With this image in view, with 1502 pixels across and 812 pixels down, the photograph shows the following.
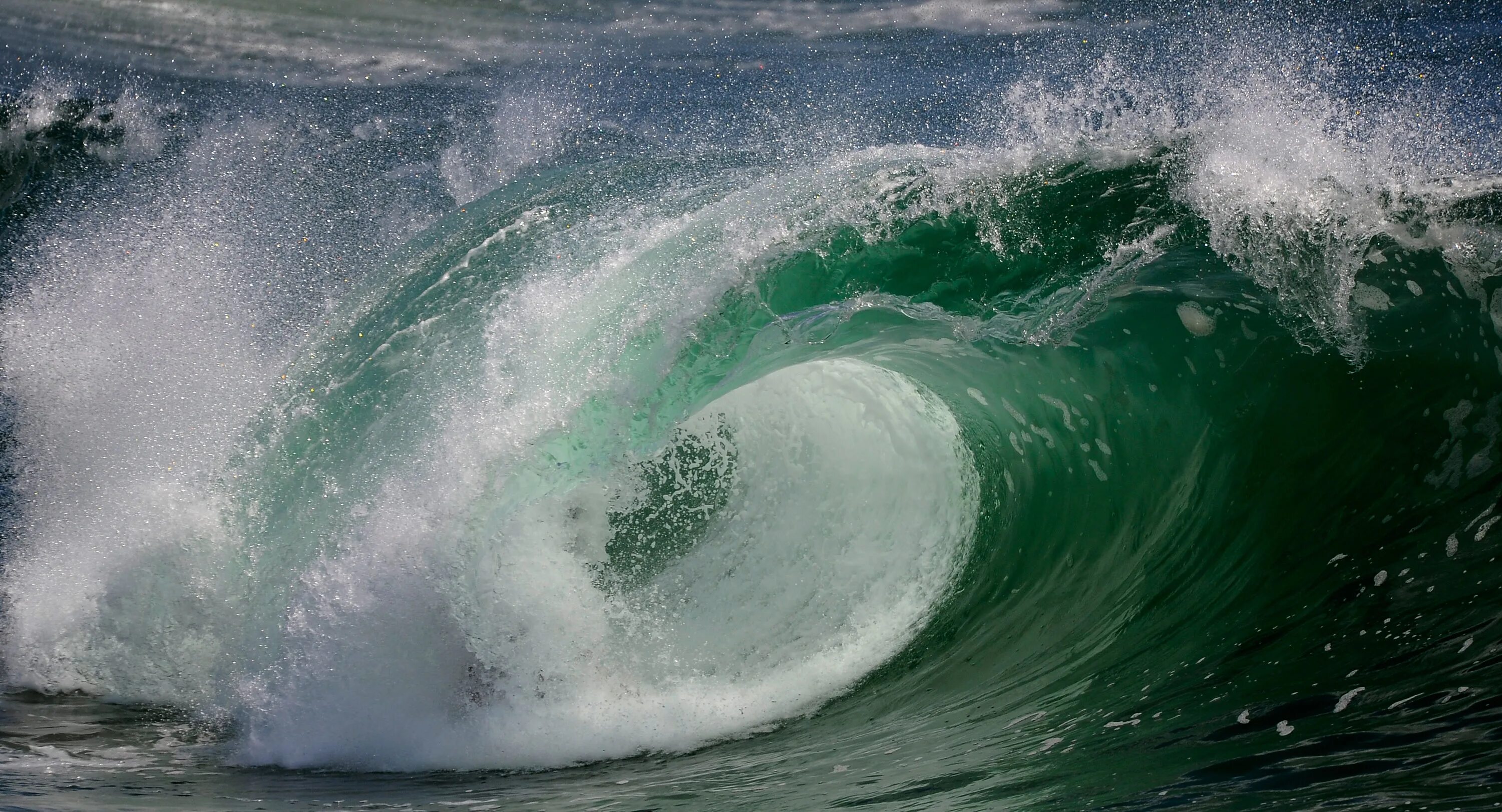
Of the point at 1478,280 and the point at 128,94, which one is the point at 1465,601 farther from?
the point at 128,94

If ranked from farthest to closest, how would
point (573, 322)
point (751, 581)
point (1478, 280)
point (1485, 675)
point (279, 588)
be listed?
point (751, 581), point (279, 588), point (573, 322), point (1478, 280), point (1485, 675)

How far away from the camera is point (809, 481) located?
13.5 feet

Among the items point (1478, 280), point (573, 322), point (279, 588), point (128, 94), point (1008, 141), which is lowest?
point (279, 588)

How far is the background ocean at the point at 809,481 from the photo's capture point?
9.77 feet

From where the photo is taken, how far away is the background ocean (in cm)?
298

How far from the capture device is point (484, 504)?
10.8 ft

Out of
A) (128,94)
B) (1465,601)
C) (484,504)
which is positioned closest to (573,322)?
(484,504)

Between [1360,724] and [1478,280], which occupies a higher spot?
[1478,280]

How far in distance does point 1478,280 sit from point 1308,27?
3249mm

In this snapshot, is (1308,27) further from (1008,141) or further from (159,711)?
(159,711)

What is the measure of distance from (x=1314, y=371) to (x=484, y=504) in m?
2.92

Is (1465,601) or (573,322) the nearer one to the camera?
(1465,601)

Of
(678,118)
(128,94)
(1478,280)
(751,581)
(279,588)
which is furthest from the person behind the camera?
(678,118)

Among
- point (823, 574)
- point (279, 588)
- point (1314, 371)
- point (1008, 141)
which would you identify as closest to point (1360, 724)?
point (1314, 371)
